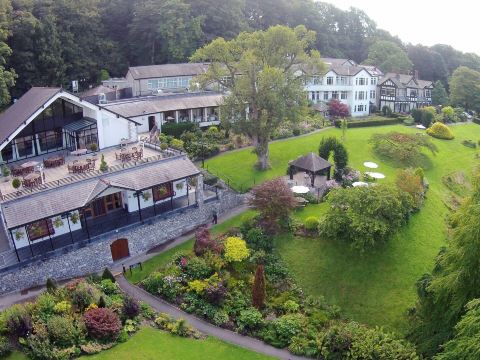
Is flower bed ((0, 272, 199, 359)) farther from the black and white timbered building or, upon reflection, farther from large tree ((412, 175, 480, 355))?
the black and white timbered building

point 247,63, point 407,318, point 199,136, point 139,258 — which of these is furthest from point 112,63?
point 407,318

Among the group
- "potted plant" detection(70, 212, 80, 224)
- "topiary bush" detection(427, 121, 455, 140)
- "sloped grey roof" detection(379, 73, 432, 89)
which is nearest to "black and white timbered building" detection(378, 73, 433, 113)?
"sloped grey roof" detection(379, 73, 432, 89)

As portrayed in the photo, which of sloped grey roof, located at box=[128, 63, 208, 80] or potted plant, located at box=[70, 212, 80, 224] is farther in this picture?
sloped grey roof, located at box=[128, 63, 208, 80]

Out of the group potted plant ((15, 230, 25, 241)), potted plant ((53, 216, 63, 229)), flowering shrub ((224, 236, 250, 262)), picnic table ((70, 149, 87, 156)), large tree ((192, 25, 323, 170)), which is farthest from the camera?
large tree ((192, 25, 323, 170))

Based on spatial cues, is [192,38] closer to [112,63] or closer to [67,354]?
[112,63]

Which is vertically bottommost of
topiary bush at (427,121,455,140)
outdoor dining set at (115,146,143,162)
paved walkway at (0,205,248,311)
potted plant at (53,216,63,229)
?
paved walkway at (0,205,248,311)

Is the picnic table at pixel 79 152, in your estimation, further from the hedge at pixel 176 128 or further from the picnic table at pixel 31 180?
the hedge at pixel 176 128

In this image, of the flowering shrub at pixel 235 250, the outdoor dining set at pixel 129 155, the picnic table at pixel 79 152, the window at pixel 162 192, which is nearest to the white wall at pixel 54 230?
the window at pixel 162 192

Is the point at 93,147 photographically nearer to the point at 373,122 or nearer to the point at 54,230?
the point at 54,230
